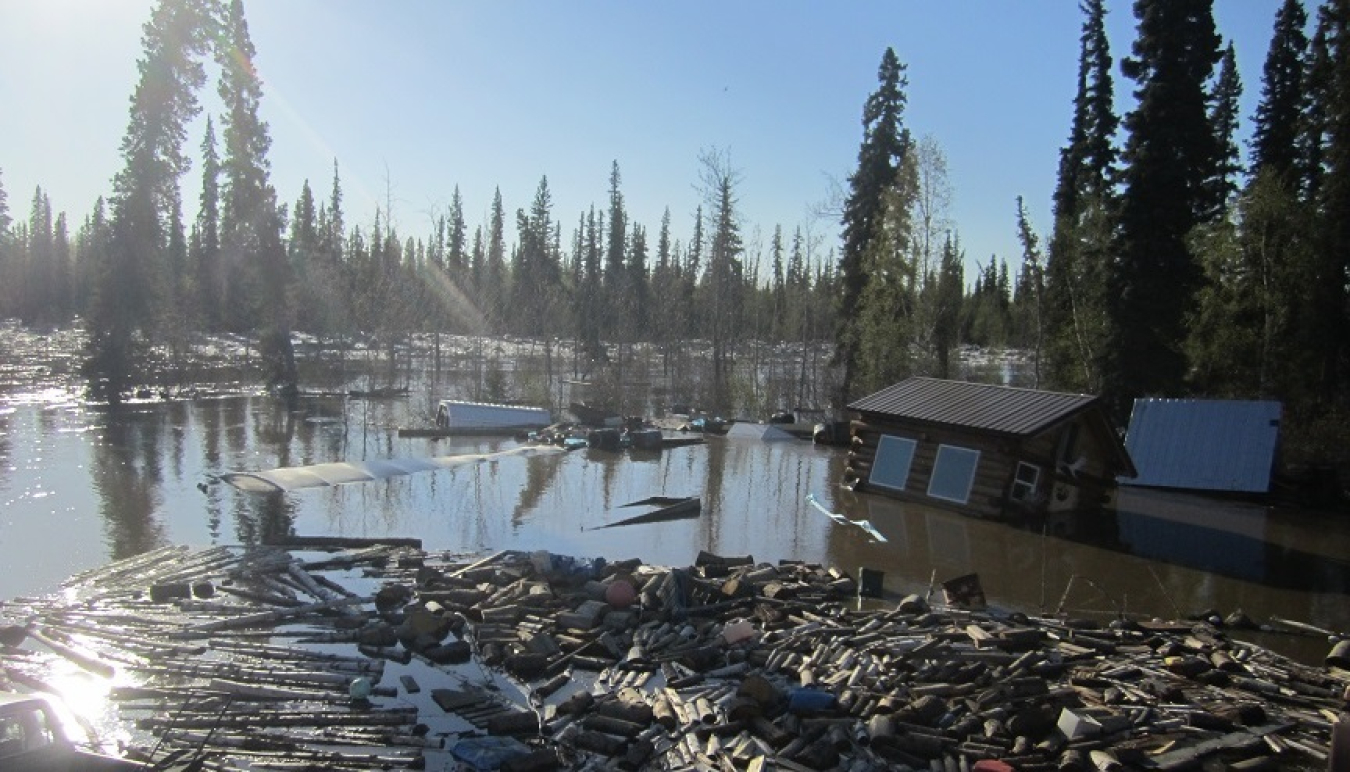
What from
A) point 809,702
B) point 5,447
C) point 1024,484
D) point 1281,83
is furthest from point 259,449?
point 1281,83

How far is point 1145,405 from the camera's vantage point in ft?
100.0

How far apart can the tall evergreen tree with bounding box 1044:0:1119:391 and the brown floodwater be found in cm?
854

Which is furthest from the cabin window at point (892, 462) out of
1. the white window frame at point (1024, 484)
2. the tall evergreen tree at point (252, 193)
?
the tall evergreen tree at point (252, 193)

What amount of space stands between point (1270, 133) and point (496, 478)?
38.5m

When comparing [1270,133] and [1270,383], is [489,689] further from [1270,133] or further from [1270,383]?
[1270,133]

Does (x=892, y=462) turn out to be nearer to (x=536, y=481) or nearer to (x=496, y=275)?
(x=536, y=481)

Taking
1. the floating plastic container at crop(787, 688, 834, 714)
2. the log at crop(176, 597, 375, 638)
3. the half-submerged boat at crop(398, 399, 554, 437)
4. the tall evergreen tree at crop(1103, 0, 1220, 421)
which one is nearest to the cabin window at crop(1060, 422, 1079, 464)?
the tall evergreen tree at crop(1103, 0, 1220, 421)

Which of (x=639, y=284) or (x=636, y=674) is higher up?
(x=639, y=284)

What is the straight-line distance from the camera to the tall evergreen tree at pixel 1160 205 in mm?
33344

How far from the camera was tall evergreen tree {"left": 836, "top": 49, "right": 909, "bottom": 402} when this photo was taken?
48750 millimetres

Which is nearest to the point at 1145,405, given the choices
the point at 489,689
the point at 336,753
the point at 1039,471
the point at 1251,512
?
the point at 1251,512

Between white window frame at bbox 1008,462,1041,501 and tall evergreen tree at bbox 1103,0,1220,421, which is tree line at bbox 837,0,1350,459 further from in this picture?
white window frame at bbox 1008,462,1041,501

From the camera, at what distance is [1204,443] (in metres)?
29.5

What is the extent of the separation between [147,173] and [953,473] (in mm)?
47215
